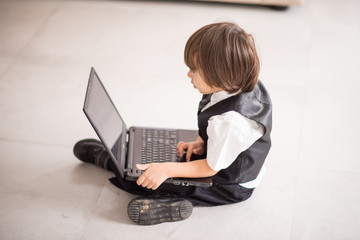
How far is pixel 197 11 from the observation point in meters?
2.60

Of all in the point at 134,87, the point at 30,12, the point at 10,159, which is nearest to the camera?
the point at 10,159

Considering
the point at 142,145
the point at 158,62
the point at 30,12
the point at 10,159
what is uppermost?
the point at 30,12

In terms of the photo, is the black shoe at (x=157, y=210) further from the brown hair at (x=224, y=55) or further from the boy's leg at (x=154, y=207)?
the brown hair at (x=224, y=55)

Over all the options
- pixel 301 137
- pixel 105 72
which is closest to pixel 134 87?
pixel 105 72

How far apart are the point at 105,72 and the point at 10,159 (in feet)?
2.25

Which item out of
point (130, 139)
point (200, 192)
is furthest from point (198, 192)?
point (130, 139)

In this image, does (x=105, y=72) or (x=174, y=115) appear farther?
(x=105, y=72)

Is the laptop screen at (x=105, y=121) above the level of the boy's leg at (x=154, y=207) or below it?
above

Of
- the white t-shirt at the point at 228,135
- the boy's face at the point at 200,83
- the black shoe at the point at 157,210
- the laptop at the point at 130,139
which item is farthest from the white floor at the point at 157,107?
the boy's face at the point at 200,83

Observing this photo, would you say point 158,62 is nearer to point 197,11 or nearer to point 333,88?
point 197,11

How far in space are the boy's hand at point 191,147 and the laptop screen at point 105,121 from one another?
0.20m

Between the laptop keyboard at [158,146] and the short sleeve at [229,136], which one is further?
the laptop keyboard at [158,146]

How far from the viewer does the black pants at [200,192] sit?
146 cm

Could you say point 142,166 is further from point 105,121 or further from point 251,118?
point 251,118
